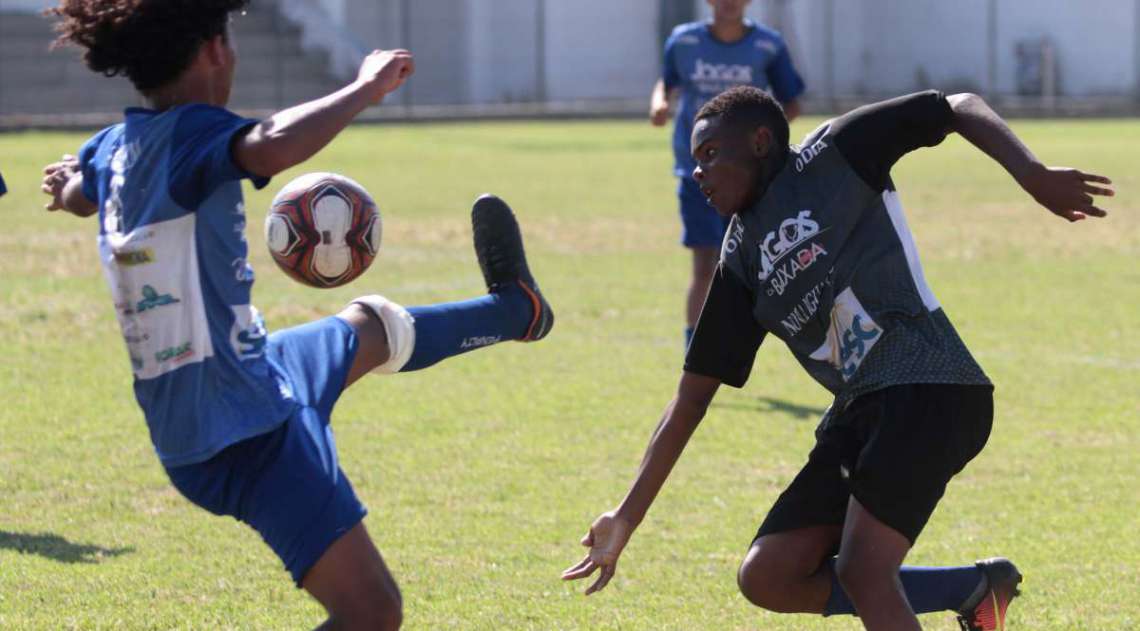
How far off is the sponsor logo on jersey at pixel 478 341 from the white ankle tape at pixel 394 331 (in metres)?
0.27

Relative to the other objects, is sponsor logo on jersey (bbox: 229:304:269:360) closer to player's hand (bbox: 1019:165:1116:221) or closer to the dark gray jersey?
the dark gray jersey

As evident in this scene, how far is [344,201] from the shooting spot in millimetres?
4309

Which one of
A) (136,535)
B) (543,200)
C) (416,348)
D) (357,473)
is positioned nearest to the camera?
(416,348)

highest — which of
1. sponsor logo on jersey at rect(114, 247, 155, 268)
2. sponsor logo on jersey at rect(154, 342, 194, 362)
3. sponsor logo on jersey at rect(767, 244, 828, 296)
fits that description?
sponsor logo on jersey at rect(114, 247, 155, 268)

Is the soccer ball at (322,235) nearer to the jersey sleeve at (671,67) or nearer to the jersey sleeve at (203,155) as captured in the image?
the jersey sleeve at (203,155)

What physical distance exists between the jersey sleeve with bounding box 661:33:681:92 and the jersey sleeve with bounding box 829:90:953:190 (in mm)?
5591

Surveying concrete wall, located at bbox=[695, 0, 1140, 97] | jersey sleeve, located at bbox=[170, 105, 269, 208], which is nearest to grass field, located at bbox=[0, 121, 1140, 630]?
jersey sleeve, located at bbox=[170, 105, 269, 208]

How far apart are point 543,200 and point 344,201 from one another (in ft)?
46.3

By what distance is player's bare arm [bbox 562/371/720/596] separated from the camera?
3928 mm

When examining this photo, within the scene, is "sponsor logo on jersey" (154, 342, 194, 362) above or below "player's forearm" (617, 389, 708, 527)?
above

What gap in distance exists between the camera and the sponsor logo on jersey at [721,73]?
9.16 m

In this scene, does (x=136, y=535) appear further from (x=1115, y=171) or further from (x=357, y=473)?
(x=1115, y=171)

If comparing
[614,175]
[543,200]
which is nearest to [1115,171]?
[614,175]

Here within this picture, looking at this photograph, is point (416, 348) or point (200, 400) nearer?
point (200, 400)
